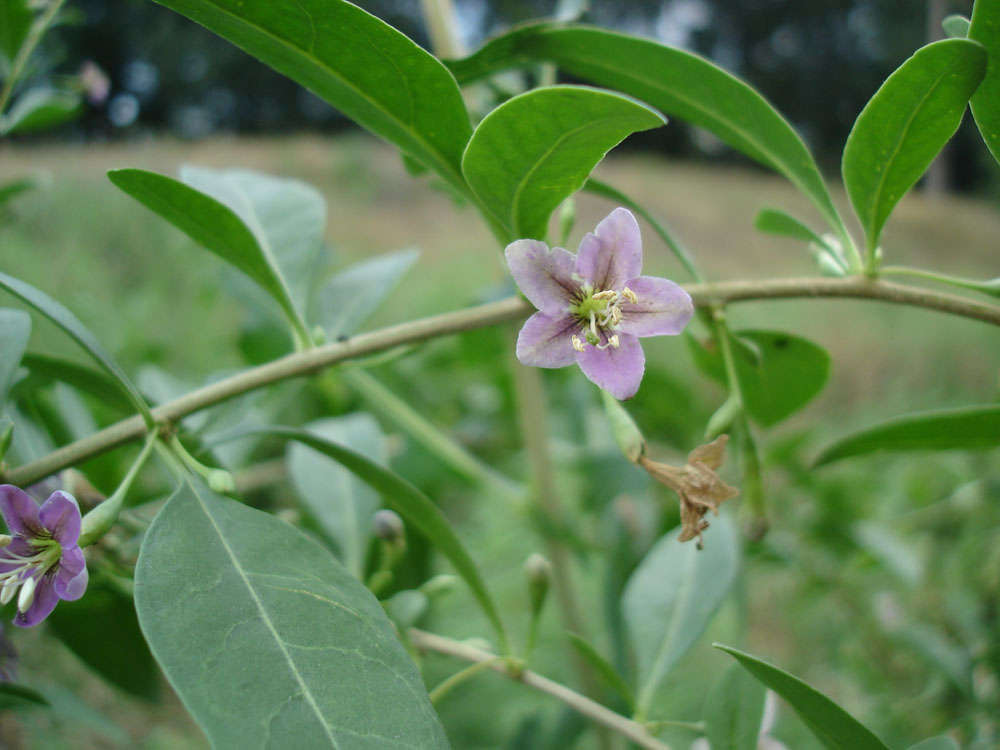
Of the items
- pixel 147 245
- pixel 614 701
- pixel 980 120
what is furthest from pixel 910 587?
pixel 147 245

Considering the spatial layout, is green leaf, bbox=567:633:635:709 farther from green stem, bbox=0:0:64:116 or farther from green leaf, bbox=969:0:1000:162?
green stem, bbox=0:0:64:116

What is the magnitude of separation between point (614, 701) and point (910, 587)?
488 mm

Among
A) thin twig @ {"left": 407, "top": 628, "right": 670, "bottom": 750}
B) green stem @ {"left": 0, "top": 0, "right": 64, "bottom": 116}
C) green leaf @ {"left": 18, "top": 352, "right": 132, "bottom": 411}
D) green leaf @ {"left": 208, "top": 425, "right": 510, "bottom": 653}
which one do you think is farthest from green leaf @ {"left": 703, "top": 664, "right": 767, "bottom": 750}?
green stem @ {"left": 0, "top": 0, "right": 64, "bottom": 116}

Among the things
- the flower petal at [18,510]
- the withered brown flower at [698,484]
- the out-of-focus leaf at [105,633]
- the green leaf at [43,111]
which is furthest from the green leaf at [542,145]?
the green leaf at [43,111]

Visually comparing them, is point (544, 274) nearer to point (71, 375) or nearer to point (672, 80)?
point (672, 80)

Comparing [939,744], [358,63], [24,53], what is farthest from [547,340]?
[24,53]

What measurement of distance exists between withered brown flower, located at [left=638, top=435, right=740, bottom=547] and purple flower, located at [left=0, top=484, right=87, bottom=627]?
25 cm

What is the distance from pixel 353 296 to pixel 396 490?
0.19m

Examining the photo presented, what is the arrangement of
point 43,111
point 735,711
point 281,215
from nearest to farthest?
point 735,711 < point 281,215 < point 43,111

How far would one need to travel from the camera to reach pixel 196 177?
514mm

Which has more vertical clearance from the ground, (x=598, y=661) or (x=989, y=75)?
(x=989, y=75)

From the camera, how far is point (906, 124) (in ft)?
1.18

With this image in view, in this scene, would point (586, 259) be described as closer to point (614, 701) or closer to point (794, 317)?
point (614, 701)

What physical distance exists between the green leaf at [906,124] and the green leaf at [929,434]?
0.10 meters
